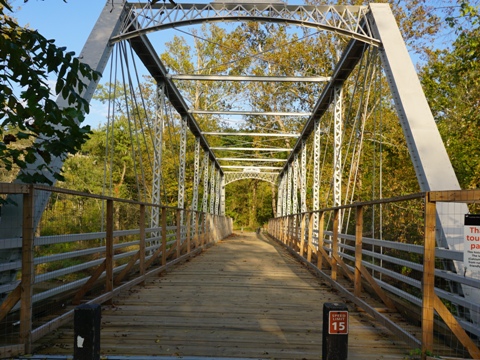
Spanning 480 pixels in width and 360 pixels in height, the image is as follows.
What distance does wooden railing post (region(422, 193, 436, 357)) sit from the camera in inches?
127

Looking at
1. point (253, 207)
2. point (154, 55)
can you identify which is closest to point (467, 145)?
point (154, 55)

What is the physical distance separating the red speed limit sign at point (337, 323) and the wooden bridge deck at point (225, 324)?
1.01 m

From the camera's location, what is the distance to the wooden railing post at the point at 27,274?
10.5ft

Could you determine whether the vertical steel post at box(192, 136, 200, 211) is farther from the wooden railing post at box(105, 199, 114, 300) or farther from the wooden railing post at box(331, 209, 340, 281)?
the wooden railing post at box(105, 199, 114, 300)

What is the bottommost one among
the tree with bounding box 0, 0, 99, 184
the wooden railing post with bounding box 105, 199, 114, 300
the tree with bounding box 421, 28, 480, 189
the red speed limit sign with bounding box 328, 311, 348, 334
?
the red speed limit sign with bounding box 328, 311, 348, 334

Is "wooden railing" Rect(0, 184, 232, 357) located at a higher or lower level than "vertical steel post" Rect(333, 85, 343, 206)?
lower

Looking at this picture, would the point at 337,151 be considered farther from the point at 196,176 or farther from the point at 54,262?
the point at 196,176

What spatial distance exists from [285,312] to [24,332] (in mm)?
2596

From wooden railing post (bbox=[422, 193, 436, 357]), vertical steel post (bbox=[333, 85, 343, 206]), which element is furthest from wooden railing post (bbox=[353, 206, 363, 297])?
vertical steel post (bbox=[333, 85, 343, 206])

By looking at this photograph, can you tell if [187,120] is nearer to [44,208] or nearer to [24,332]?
[44,208]

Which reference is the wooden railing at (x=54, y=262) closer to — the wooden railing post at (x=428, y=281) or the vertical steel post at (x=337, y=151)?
the wooden railing post at (x=428, y=281)

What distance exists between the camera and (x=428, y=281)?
3238 mm

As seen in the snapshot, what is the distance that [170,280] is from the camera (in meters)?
7.32

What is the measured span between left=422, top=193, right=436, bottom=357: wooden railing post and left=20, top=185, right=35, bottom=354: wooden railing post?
261 centimetres
